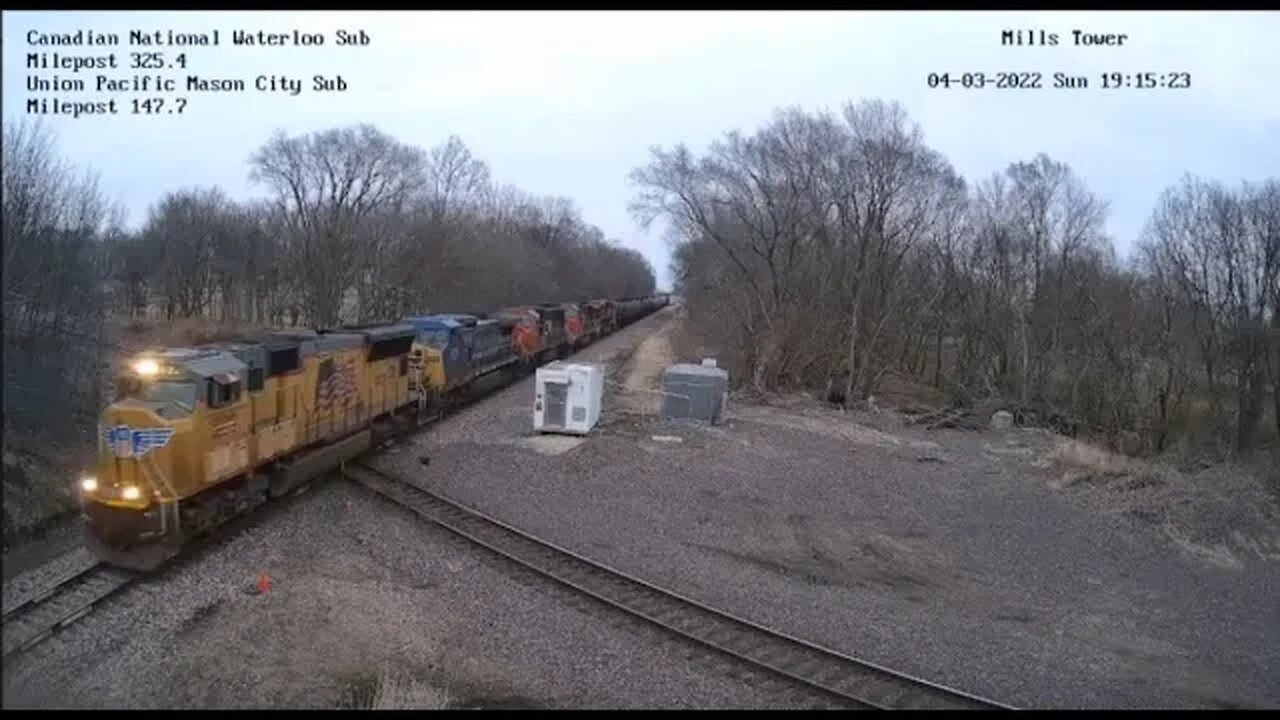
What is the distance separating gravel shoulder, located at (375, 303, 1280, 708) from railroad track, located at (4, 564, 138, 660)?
6859 millimetres

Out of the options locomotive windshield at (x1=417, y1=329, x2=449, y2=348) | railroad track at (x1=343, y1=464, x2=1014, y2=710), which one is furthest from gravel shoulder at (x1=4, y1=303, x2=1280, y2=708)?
locomotive windshield at (x1=417, y1=329, x2=449, y2=348)

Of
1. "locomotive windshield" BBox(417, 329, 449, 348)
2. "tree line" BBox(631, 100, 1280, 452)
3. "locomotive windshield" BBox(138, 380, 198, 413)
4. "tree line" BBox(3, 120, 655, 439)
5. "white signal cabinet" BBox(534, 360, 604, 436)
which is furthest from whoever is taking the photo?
"tree line" BBox(3, 120, 655, 439)

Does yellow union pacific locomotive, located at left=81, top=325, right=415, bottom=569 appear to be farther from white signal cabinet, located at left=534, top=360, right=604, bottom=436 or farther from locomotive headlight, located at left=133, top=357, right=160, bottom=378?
white signal cabinet, located at left=534, top=360, right=604, bottom=436

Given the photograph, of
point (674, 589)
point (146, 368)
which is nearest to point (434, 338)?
point (146, 368)

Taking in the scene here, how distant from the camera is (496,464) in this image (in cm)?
2203

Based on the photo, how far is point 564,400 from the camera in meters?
25.6

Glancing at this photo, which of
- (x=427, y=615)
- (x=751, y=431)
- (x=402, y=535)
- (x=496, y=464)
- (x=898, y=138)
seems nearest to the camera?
(x=427, y=615)

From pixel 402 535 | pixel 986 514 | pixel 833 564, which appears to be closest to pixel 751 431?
pixel 986 514

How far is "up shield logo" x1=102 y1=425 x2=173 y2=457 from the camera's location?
13086 mm

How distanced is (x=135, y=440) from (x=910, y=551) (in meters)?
13.3

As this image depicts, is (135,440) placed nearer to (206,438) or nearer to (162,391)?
(162,391)

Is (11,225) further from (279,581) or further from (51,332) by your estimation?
(279,581)

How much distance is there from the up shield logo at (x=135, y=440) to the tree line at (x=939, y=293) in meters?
30.6

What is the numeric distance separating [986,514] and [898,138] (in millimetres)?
25036
